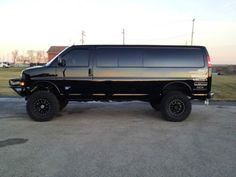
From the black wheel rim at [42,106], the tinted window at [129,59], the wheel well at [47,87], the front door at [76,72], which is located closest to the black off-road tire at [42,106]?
the black wheel rim at [42,106]

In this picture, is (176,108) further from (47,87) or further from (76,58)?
(47,87)

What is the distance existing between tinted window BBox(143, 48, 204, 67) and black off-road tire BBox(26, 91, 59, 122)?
2859 mm

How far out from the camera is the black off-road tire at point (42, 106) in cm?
899

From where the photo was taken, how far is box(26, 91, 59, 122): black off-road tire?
8.99 metres

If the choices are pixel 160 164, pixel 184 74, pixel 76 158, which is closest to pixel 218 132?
pixel 184 74

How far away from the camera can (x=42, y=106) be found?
905 cm

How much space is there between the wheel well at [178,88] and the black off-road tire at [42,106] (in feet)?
10.4

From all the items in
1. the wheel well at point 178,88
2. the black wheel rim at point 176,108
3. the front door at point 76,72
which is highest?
the front door at point 76,72

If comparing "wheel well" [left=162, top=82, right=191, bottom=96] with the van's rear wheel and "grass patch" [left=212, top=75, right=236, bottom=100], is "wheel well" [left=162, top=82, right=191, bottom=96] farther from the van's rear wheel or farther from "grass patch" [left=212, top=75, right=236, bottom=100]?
"grass patch" [left=212, top=75, right=236, bottom=100]

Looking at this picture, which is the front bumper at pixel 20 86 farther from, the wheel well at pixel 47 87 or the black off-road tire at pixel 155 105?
the black off-road tire at pixel 155 105

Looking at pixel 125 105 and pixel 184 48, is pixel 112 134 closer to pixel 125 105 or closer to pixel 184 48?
pixel 184 48

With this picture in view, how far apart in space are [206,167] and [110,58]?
4824 mm

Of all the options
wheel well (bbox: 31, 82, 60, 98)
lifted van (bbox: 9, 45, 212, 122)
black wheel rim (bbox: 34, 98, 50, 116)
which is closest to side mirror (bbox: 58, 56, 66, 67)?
lifted van (bbox: 9, 45, 212, 122)

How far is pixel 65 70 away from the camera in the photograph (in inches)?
358
